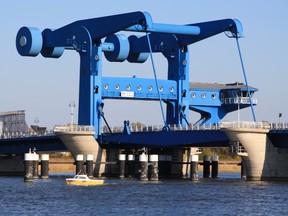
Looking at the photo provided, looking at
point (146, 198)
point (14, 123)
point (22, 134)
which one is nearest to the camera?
point (146, 198)

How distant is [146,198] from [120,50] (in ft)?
185

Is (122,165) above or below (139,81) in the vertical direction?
below

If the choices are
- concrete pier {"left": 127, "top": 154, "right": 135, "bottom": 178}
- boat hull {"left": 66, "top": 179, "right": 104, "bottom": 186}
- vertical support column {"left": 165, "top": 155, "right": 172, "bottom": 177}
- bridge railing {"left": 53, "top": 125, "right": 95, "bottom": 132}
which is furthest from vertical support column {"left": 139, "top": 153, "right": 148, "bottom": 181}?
vertical support column {"left": 165, "top": 155, "right": 172, "bottom": 177}

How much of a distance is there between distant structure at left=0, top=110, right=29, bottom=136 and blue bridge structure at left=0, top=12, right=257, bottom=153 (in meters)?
22.4

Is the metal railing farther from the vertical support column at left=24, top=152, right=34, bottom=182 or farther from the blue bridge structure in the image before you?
the vertical support column at left=24, top=152, right=34, bottom=182

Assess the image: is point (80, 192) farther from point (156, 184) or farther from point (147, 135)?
point (147, 135)

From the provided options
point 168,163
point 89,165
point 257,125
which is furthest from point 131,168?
point 257,125

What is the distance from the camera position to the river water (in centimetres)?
9331

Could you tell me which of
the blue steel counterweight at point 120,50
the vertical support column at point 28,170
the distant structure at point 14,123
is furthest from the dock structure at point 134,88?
the distant structure at point 14,123

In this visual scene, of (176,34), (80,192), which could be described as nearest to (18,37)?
(176,34)

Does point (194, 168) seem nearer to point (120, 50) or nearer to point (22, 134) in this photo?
point (120, 50)

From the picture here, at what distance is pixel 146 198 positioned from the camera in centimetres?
10688

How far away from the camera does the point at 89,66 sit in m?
154

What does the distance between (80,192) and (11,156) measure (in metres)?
67.8
